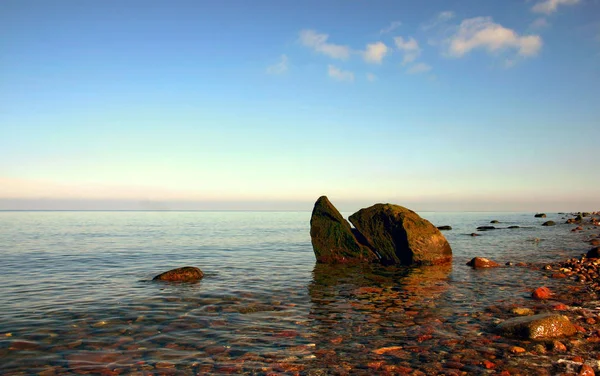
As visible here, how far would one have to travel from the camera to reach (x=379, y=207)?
968 inches

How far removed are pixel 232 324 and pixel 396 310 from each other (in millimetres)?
5403

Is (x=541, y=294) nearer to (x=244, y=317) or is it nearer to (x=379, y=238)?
(x=244, y=317)

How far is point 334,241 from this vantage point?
25109 millimetres

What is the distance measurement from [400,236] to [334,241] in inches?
167

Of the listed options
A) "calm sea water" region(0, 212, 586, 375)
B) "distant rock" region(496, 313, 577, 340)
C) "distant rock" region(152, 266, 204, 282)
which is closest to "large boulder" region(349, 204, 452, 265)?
"calm sea water" region(0, 212, 586, 375)

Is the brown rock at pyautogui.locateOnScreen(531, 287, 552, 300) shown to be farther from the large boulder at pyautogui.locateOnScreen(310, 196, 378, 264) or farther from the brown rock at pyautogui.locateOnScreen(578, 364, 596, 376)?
the large boulder at pyautogui.locateOnScreen(310, 196, 378, 264)

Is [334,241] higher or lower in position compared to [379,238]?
lower

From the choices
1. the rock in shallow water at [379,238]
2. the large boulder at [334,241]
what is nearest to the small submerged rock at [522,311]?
the rock in shallow water at [379,238]

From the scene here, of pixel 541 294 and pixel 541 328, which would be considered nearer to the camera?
pixel 541 328

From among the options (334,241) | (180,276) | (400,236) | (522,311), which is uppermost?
(400,236)

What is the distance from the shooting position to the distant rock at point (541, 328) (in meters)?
9.31

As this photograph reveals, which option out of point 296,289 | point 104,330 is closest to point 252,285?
point 296,289

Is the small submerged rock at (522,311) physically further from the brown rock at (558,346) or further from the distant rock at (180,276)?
the distant rock at (180,276)

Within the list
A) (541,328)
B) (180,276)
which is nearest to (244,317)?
(180,276)
